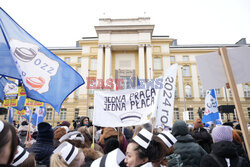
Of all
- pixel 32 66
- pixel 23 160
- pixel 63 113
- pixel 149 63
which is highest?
pixel 149 63

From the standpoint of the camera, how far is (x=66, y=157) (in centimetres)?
185

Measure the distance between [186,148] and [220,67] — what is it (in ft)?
4.65

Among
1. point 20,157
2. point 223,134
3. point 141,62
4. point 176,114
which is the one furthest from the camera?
point 176,114

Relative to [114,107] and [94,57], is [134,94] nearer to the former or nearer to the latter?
[114,107]

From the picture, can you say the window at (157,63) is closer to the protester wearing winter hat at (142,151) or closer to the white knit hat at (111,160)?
the protester wearing winter hat at (142,151)

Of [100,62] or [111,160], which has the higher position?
[100,62]

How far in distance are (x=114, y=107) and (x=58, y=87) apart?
1418 millimetres

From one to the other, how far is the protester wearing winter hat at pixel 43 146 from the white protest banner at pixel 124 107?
1.46 metres

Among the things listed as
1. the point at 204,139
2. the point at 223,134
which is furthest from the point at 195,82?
the point at 223,134

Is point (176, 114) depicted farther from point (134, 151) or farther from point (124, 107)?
point (134, 151)

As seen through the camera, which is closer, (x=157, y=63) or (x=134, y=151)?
(x=134, y=151)

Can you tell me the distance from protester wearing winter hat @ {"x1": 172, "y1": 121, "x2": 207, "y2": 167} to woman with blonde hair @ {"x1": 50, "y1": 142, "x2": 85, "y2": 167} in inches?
65.1

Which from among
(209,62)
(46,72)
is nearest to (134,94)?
(46,72)

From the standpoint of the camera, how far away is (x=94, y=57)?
31.3m
